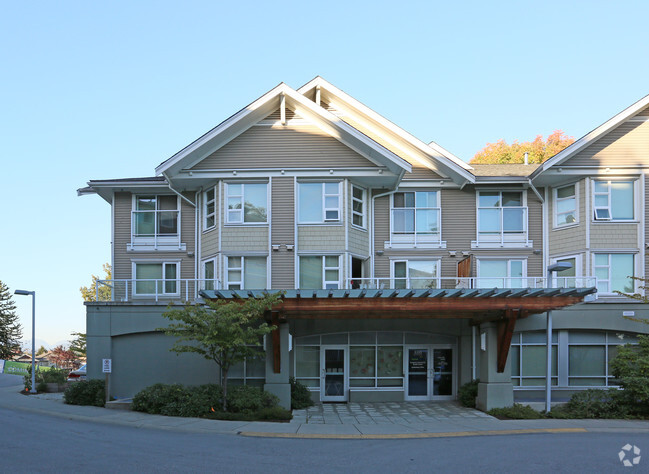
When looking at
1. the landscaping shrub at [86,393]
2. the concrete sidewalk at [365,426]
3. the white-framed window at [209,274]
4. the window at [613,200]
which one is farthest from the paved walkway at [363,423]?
the window at [613,200]

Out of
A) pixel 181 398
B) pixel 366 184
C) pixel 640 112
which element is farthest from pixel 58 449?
pixel 640 112

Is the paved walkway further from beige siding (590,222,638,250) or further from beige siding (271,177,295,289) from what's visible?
beige siding (590,222,638,250)

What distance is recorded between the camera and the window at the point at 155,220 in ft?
82.1

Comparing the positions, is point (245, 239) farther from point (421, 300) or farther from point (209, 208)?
point (421, 300)

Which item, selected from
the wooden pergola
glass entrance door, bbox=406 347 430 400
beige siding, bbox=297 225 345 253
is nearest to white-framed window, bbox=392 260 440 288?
glass entrance door, bbox=406 347 430 400

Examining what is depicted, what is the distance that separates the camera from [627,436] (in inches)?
595

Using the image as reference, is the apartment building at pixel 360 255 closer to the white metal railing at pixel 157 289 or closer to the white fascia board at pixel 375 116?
the white fascia board at pixel 375 116

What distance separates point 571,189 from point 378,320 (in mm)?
9153

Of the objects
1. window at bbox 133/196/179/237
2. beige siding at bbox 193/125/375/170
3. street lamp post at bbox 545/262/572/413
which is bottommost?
street lamp post at bbox 545/262/572/413

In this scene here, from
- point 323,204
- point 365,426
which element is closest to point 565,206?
point 323,204

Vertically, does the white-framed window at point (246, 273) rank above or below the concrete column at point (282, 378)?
above

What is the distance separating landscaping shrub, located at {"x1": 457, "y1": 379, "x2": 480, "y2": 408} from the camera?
20844 millimetres

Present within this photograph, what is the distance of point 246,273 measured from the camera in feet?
74.9

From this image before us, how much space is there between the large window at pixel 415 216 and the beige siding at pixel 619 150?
206 inches
